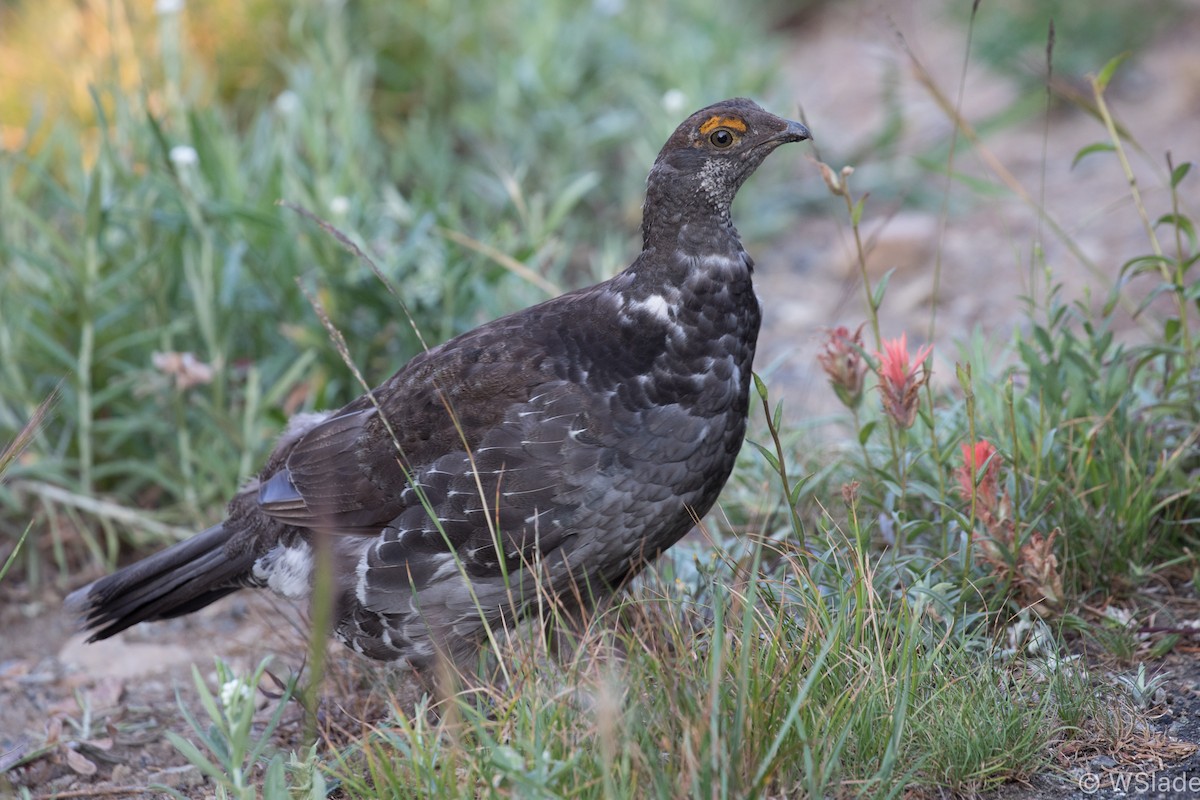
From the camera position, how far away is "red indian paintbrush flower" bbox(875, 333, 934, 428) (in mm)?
2931

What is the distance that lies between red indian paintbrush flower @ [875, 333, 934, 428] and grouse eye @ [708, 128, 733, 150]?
609mm

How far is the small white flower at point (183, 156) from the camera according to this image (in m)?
4.38

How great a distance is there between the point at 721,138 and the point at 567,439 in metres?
0.81

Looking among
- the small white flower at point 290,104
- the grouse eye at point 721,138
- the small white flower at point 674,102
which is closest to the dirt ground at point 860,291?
the grouse eye at point 721,138

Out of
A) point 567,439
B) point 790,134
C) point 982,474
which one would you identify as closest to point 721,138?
point 790,134

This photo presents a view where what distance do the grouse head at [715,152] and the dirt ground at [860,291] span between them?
1.61 ft

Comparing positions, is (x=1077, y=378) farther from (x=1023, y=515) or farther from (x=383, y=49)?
(x=383, y=49)

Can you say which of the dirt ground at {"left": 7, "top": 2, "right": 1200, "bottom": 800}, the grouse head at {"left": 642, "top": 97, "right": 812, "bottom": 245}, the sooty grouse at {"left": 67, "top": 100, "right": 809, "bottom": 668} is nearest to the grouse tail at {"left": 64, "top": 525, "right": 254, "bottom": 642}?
the dirt ground at {"left": 7, "top": 2, "right": 1200, "bottom": 800}

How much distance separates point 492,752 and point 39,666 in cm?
237

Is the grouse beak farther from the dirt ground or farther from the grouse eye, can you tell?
the dirt ground

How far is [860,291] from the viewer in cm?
566

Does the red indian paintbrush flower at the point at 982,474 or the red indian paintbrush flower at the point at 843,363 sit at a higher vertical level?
the red indian paintbrush flower at the point at 843,363

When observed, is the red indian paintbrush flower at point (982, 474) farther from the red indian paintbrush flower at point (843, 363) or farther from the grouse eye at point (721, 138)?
the grouse eye at point (721, 138)

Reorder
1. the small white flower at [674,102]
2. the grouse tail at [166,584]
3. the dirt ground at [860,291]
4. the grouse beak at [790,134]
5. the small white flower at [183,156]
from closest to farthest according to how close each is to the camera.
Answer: the grouse beak at [790,134] → the dirt ground at [860,291] → the grouse tail at [166,584] → the small white flower at [183,156] → the small white flower at [674,102]
